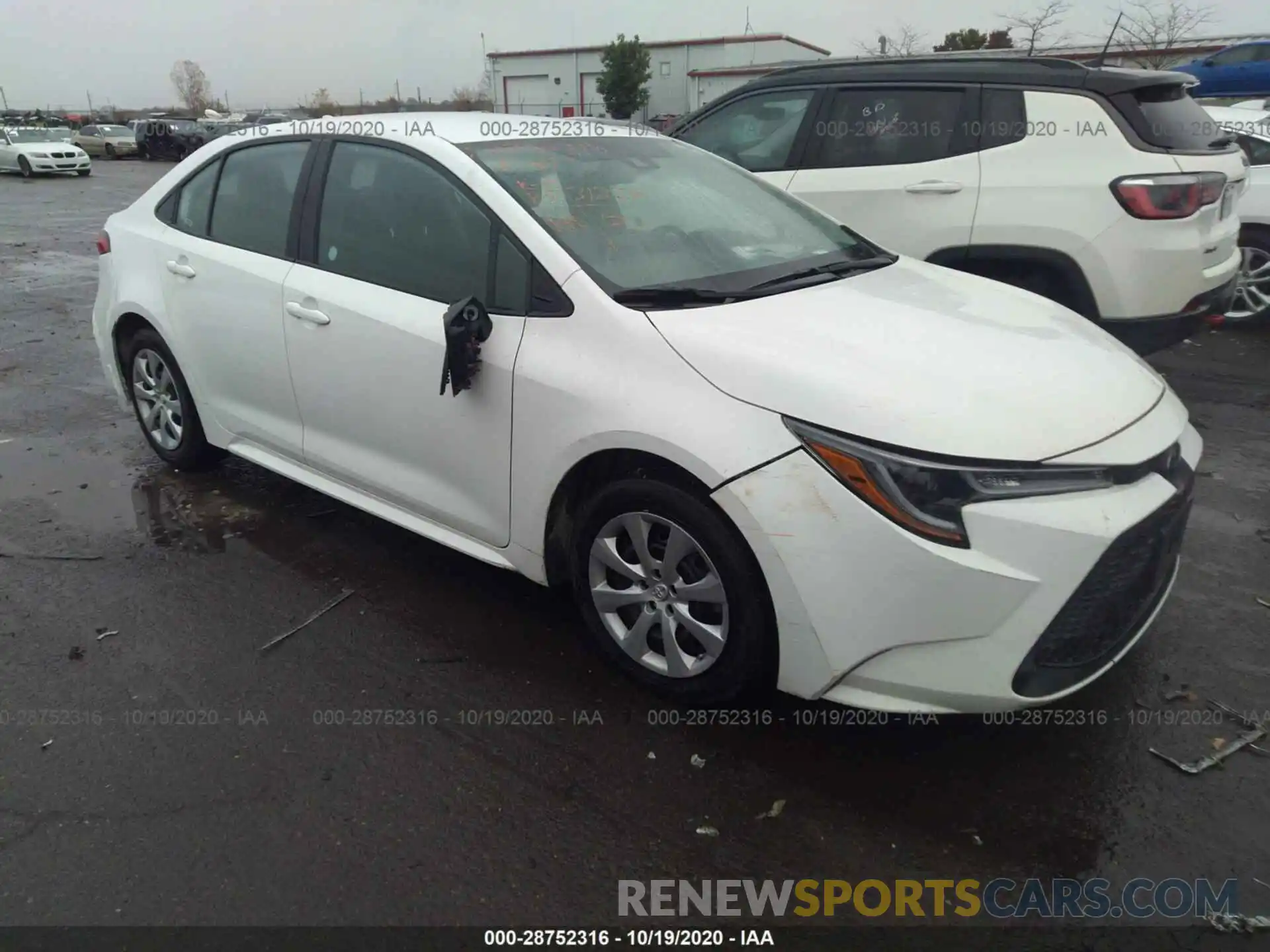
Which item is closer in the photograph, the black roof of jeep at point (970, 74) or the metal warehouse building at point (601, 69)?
the black roof of jeep at point (970, 74)

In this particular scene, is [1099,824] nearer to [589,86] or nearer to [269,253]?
[269,253]

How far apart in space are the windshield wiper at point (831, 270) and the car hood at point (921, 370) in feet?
0.29

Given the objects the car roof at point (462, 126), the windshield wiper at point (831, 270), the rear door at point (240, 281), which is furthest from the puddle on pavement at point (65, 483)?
the windshield wiper at point (831, 270)

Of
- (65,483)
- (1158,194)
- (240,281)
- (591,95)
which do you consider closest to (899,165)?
(1158,194)

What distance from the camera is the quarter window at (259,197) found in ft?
12.5

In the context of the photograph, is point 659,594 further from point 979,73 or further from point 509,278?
point 979,73

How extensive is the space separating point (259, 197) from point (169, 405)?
1.23 meters

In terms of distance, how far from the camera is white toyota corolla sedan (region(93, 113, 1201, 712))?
233cm

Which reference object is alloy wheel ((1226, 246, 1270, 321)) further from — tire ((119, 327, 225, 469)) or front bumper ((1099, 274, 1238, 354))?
tire ((119, 327, 225, 469))


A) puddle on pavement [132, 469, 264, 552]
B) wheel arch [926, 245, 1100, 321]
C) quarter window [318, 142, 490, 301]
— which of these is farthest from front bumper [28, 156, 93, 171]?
wheel arch [926, 245, 1100, 321]

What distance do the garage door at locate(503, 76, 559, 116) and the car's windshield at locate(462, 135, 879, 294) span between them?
5725cm

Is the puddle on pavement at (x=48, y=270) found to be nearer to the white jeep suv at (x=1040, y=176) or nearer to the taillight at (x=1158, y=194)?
the white jeep suv at (x=1040, y=176)

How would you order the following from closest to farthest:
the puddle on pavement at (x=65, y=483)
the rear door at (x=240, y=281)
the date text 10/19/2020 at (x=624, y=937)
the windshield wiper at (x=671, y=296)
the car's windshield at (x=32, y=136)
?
the date text 10/19/2020 at (x=624, y=937)
the windshield wiper at (x=671, y=296)
the rear door at (x=240, y=281)
the puddle on pavement at (x=65, y=483)
the car's windshield at (x=32, y=136)

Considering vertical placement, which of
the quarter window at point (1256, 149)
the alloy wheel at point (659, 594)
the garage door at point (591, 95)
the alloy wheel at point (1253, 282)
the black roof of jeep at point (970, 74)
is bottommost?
the alloy wheel at point (659, 594)
